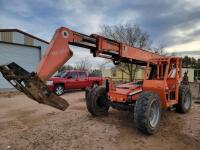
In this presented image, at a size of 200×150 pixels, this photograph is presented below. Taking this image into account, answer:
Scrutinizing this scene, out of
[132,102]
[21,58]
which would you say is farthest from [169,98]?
[21,58]

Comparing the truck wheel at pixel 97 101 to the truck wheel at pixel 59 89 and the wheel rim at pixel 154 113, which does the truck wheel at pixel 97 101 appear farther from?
Answer: the truck wheel at pixel 59 89

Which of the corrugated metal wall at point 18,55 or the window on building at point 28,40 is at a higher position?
the window on building at point 28,40

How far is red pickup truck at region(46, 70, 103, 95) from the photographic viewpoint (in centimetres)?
1482

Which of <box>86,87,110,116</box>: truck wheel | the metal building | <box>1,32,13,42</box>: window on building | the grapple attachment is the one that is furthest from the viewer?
<box>1,32,13,42</box>: window on building

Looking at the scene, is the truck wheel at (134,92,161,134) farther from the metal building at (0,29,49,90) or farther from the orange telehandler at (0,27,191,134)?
the metal building at (0,29,49,90)

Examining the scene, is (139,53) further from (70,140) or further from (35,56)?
(35,56)

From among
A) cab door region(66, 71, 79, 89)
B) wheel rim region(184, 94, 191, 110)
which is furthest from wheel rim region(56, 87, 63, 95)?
wheel rim region(184, 94, 191, 110)

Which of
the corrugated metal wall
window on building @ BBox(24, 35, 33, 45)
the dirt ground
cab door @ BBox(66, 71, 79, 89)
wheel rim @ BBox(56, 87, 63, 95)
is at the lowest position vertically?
the dirt ground

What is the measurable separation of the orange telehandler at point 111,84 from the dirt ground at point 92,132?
472mm

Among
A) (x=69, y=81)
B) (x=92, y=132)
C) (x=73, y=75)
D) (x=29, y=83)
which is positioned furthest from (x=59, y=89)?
(x=29, y=83)

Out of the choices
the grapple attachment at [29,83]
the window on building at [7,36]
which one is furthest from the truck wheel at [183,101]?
the window on building at [7,36]

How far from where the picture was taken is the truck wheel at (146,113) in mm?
5664

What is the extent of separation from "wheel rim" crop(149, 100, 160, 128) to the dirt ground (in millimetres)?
343

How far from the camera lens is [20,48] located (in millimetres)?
19891
